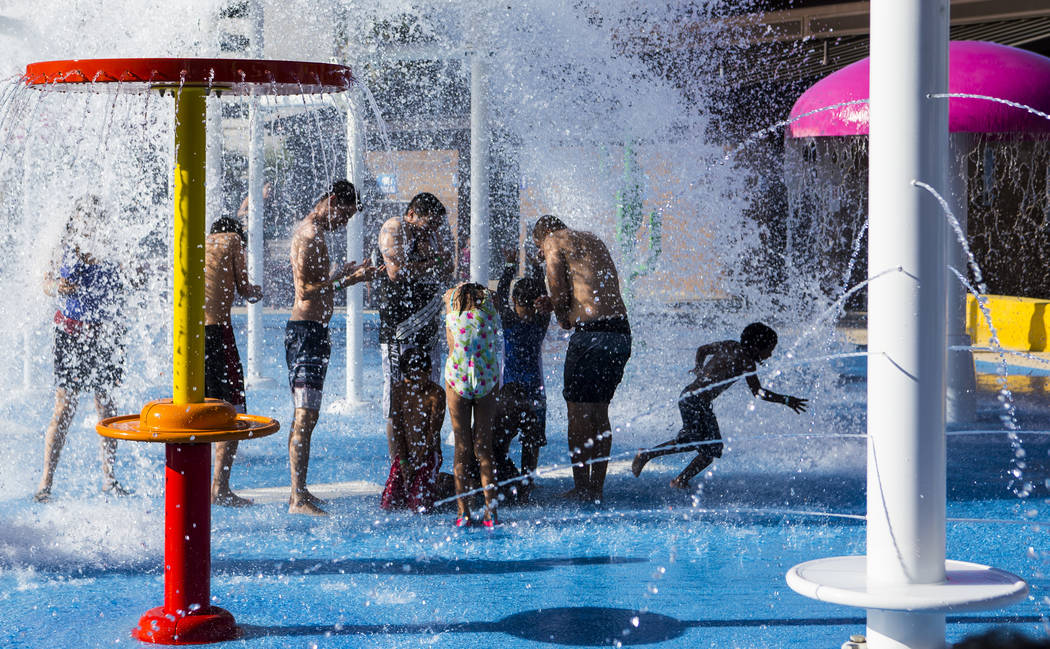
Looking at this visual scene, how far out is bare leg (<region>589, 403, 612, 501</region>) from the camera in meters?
6.27

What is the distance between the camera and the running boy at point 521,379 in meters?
6.25

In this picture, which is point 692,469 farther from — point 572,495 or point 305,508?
point 305,508

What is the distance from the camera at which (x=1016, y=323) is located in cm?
1416

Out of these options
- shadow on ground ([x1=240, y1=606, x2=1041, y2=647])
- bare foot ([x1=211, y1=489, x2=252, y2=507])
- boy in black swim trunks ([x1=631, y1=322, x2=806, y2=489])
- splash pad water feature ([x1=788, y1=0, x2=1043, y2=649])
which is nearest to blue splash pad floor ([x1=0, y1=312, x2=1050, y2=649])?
shadow on ground ([x1=240, y1=606, x2=1041, y2=647])

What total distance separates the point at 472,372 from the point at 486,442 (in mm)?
374

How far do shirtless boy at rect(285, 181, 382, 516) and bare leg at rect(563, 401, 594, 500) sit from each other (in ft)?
4.11

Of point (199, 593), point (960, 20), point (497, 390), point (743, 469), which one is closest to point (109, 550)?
point (199, 593)

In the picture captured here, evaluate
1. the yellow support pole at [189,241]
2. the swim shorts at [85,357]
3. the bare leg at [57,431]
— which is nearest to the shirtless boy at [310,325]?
the swim shorts at [85,357]

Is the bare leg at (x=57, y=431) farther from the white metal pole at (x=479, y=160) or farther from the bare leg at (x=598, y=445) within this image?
Answer: the white metal pole at (x=479, y=160)

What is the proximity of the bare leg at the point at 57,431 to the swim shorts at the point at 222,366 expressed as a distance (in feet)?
2.23

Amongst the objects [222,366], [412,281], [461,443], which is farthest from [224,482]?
[412,281]

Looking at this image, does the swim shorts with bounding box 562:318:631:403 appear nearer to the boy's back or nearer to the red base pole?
the boy's back

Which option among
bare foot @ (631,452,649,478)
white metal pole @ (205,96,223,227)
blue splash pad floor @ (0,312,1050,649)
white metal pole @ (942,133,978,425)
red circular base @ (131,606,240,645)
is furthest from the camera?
white metal pole @ (205,96,223,227)

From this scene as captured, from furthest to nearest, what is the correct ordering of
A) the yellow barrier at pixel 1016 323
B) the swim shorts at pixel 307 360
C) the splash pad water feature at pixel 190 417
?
the yellow barrier at pixel 1016 323 < the swim shorts at pixel 307 360 < the splash pad water feature at pixel 190 417
